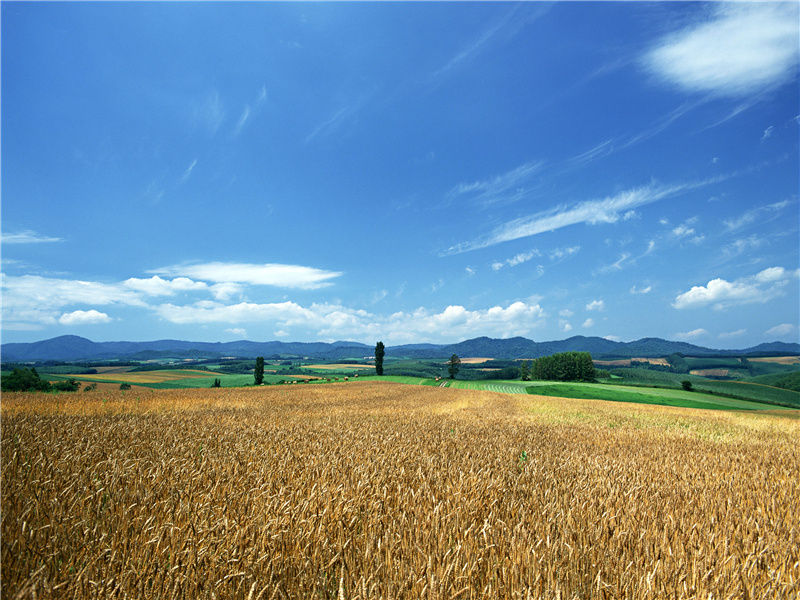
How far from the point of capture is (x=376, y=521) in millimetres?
3611

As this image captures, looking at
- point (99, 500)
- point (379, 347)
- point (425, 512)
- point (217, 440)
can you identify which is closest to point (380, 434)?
point (217, 440)

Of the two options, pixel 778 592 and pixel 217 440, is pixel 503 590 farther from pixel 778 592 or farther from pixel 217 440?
pixel 217 440

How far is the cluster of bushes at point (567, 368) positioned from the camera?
101 metres

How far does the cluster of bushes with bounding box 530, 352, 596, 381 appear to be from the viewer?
331 feet

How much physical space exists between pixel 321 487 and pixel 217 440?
13.6 feet

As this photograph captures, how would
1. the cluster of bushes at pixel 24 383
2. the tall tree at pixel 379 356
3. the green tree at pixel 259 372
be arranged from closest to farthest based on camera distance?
the cluster of bushes at pixel 24 383, the green tree at pixel 259 372, the tall tree at pixel 379 356

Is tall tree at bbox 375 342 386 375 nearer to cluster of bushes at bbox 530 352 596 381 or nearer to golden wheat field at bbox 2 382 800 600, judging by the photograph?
cluster of bushes at bbox 530 352 596 381

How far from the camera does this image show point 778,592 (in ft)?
8.82

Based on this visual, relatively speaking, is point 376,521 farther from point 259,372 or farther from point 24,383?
point 259,372

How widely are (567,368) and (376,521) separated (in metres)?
112

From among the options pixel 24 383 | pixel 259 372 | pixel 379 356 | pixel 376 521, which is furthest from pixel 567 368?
pixel 376 521

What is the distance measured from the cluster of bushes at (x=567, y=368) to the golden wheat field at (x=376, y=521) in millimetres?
103861

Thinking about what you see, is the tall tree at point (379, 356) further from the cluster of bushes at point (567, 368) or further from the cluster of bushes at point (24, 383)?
the cluster of bushes at point (24, 383)

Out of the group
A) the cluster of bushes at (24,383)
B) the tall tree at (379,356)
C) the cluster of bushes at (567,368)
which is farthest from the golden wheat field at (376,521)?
the cluster of bushes at (567,368)
